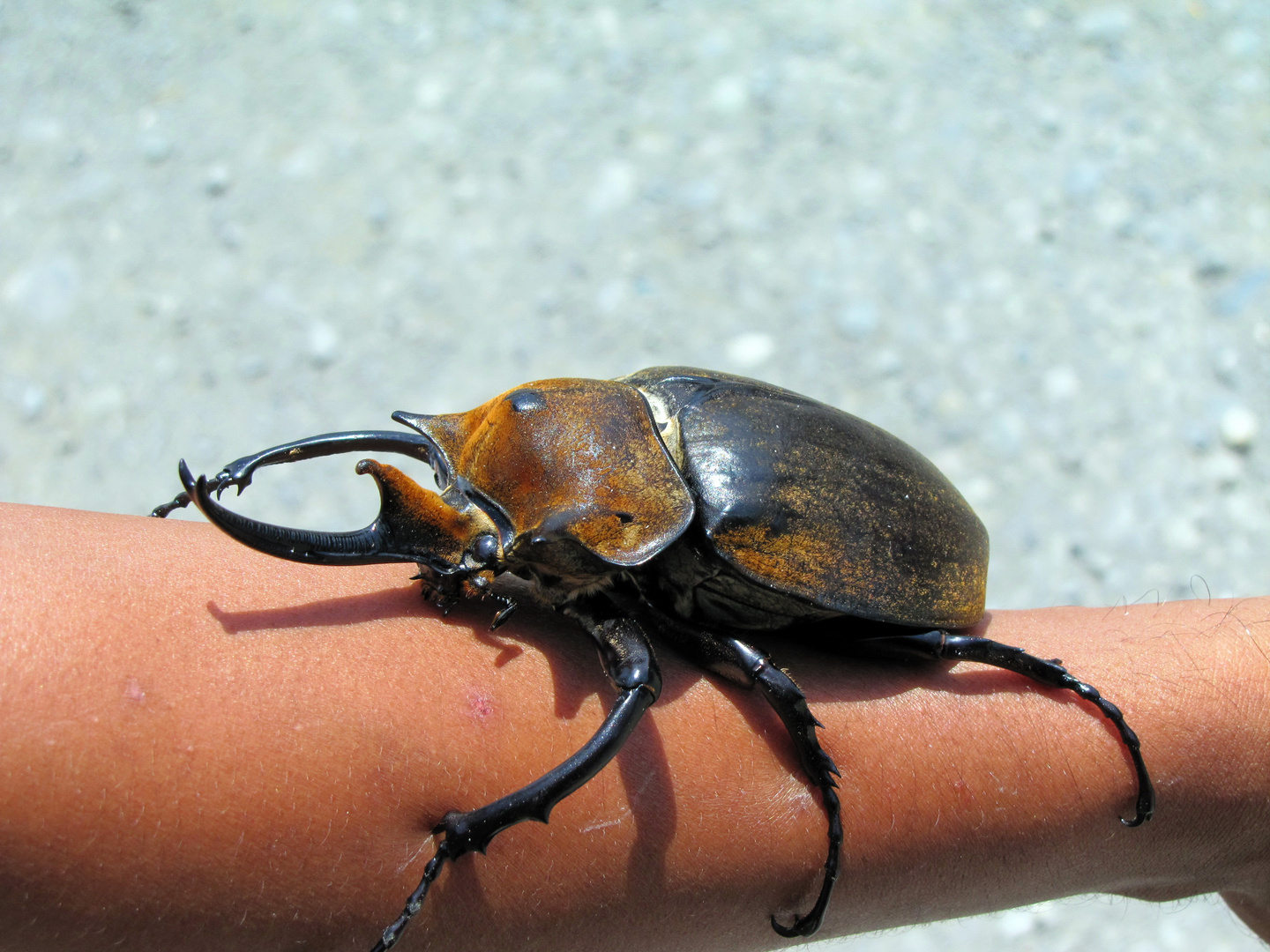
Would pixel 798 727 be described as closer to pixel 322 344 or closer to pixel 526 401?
pixel 526 401

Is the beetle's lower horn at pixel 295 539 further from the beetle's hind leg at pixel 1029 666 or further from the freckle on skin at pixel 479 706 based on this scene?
the beetle's hind leg at pixel 1029 666

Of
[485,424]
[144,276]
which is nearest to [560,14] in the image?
[144,276]

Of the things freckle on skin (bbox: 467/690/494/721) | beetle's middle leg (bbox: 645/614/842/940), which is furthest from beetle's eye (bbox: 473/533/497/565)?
beetle's middle leg (bbox: 645/614/842/940)

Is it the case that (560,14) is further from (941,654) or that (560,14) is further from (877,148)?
(941,654)

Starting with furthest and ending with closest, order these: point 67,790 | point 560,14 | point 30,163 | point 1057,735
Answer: point 560,14 < point 30,163 < point 1057,735 < point 67,790

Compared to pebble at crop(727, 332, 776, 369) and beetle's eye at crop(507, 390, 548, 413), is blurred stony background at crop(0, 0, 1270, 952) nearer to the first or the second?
pebble at crop(727, 332, 776, 369)

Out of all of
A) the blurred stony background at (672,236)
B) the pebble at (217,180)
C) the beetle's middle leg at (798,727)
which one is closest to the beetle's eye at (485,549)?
the beetle's middle leg at (798,727)

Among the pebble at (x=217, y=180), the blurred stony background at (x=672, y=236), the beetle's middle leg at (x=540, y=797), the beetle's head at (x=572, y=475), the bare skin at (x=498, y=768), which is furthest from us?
the pebble at (x=217, y=180)
